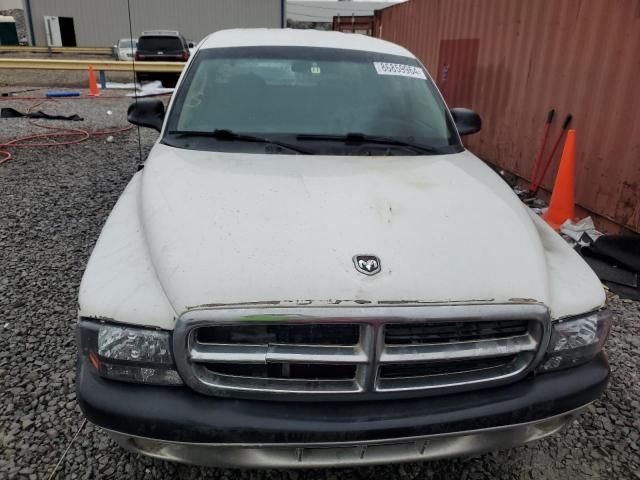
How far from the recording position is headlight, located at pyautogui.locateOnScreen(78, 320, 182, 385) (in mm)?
1662

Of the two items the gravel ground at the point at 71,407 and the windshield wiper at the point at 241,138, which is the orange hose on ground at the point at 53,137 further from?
the windshield wiper at the point at 241,138

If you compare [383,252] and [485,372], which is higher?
[383,252]

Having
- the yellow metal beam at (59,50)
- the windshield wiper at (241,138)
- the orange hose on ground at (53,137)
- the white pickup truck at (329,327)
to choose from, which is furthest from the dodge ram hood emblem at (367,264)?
the yellow metal beam at (59,50)

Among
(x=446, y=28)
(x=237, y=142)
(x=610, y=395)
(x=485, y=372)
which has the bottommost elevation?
(x=610, y=395)

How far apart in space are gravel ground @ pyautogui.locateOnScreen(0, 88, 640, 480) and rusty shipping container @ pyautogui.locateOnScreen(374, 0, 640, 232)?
5.50ft

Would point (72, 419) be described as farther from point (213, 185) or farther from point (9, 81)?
point (9, 81)

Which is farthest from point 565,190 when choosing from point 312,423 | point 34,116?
point 34,116

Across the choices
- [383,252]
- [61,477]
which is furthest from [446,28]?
[61,477]

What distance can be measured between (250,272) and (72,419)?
147cm

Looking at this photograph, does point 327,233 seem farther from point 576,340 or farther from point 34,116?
point 34,116

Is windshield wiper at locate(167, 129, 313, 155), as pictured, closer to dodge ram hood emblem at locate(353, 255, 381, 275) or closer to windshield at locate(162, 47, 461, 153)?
windshield at locate(162, 47, 461, 153)

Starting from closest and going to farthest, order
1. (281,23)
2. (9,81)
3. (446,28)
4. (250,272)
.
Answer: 1. (250,272)
2. (446,28)
3. (9,81)
4. (281,23)

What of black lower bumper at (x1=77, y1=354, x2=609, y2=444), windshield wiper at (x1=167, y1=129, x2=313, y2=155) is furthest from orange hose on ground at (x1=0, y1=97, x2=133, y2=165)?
black lower bumper at (x1=77, y1=354, x2=609, y2=444)

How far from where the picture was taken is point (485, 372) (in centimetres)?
184
